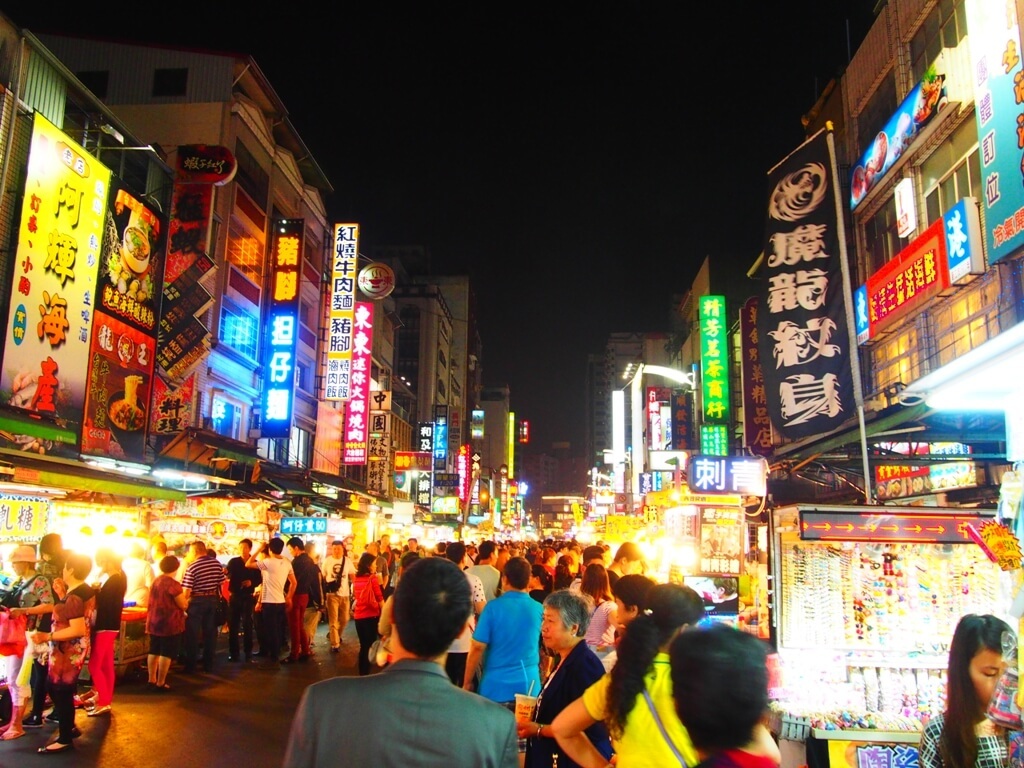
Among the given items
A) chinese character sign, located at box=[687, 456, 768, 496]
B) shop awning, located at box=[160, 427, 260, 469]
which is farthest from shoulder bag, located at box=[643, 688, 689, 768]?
shop awning, located at box=[160, 427, 260, 469]

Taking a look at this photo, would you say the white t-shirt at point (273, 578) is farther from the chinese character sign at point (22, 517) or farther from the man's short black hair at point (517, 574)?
the man's short black hair at point (517, 574)

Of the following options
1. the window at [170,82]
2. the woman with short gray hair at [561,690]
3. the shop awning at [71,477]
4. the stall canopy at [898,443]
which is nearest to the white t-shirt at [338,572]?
the shop awning at [71,477]

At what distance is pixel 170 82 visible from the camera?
941 inches

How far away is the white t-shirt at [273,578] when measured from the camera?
14312 mm

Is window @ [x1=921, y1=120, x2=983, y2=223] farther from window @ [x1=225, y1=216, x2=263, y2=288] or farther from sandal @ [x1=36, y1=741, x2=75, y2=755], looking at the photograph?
window @ [x1=225, y1=216, x2=263, y2=288]

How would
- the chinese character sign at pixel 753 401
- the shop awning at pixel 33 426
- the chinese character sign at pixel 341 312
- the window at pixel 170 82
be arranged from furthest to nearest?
1. the chinese character sign at pixel 341 312
2. the window at pixel 170 82
3. the chinese character sign at pixel 753 401
4. the shop awning at pixel 33 426

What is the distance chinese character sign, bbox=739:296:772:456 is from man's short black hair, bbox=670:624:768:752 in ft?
69.4

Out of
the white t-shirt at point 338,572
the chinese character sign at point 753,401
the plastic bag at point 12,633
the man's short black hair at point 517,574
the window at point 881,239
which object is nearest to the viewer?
the man's short black hair at point 517,574

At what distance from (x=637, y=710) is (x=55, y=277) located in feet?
43.2

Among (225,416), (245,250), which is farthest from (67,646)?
(245,250)

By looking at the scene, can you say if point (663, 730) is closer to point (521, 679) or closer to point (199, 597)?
point (521, 679)

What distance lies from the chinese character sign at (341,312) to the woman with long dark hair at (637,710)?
889 inches

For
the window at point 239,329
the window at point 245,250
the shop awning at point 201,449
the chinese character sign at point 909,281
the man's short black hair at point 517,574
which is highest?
the window at point 245,250

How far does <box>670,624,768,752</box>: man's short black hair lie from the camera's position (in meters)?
2.51
